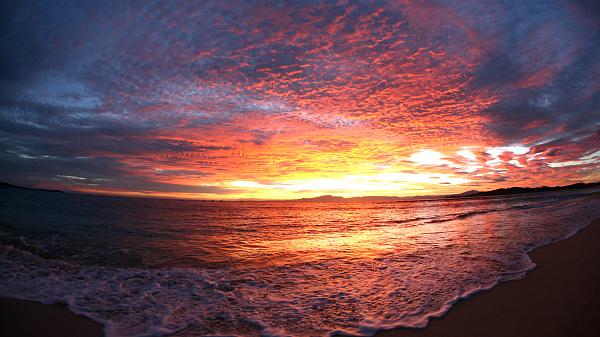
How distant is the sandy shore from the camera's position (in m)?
4.70

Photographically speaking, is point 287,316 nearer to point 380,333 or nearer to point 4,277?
point 380,333

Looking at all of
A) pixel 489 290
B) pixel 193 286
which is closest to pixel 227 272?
pixel 193 286

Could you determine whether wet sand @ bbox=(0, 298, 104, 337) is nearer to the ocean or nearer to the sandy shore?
the sandy shore

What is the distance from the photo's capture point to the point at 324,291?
7.27 meters

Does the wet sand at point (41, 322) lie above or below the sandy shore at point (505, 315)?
below

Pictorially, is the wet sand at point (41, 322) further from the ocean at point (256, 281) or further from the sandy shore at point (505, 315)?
the ocean at point (256, 281)

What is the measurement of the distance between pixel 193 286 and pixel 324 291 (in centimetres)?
401

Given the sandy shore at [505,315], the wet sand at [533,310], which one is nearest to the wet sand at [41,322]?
the sandy shore at [505,315]

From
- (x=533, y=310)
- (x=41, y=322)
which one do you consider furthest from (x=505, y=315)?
(x=41, y=322)

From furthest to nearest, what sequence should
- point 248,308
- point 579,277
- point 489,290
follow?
1. point 579,277
2. point 489,290
3. point 248,308

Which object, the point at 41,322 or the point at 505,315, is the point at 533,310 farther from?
the point at 41,322

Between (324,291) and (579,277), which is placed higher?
(579,277)

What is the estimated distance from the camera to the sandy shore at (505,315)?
4.70m

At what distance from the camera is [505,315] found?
526 centimetres
